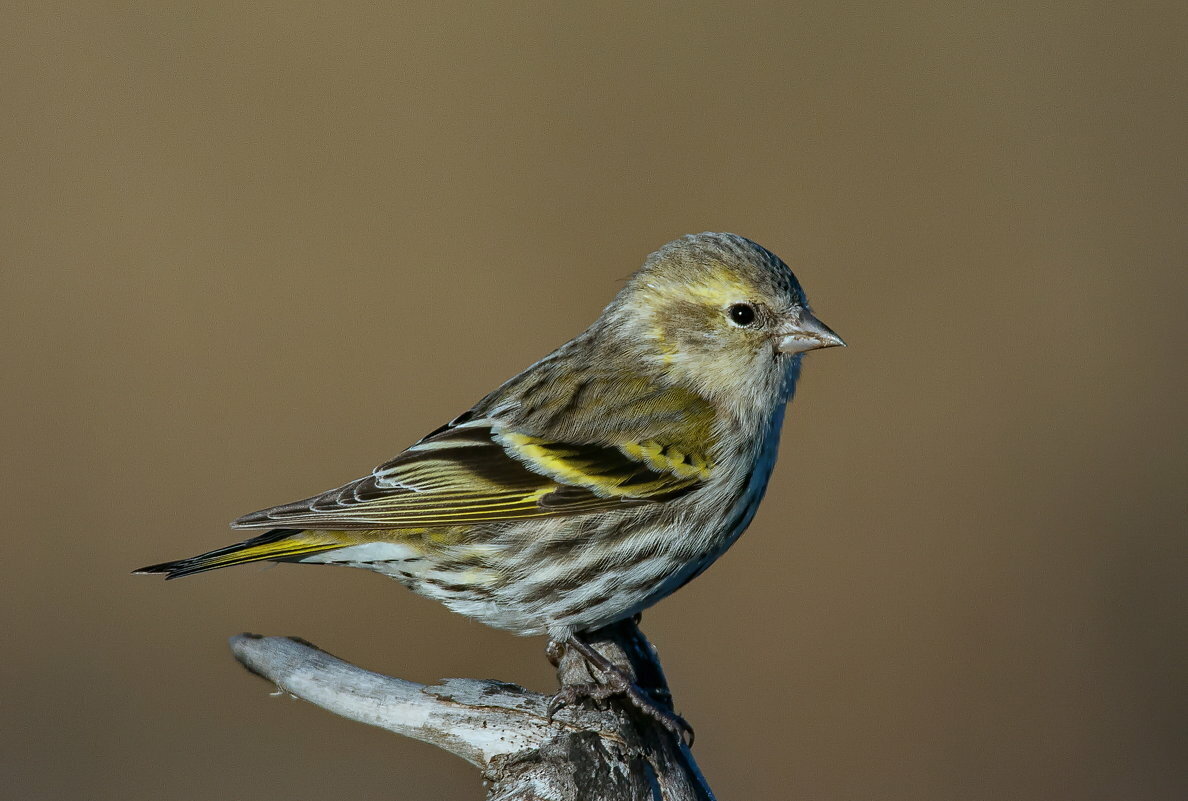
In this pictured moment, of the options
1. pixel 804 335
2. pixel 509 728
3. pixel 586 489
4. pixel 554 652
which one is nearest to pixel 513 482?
pixel 586 489

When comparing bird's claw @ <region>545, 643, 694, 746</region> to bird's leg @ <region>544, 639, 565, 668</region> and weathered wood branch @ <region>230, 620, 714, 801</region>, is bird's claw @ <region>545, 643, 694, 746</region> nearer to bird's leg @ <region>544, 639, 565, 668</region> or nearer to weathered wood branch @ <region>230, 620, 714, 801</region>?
weathered wood branch @ <region>230, 620, 714, 801</region>

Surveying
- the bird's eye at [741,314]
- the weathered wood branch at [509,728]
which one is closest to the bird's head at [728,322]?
the bird's eye at [741,314]

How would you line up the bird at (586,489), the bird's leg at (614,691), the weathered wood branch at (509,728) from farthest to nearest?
the bird at (586,489) → the bird's leg at (614,691) → the weathered wood branch at (509,728)

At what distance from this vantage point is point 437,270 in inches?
278

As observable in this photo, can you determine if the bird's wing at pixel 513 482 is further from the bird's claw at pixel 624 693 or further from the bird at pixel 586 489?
the bird's claw at pixel 624 693

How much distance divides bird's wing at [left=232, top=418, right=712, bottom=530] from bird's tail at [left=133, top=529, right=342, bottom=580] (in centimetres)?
12

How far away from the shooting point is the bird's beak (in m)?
3.79

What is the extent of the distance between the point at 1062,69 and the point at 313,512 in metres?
5.97

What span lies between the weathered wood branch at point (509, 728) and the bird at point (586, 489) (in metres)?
0.31

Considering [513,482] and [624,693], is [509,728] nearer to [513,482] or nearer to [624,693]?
[624,693]

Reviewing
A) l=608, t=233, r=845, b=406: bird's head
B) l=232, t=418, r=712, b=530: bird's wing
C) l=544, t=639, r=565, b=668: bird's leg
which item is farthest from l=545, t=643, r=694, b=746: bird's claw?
l=608, t=233, r=845, b=406: bird's head

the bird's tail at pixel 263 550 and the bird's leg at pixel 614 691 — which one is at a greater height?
the bird's tail at pixel 263 550

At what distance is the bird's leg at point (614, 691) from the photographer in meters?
3.33

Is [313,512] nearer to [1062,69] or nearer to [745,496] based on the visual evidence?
[745,496]
